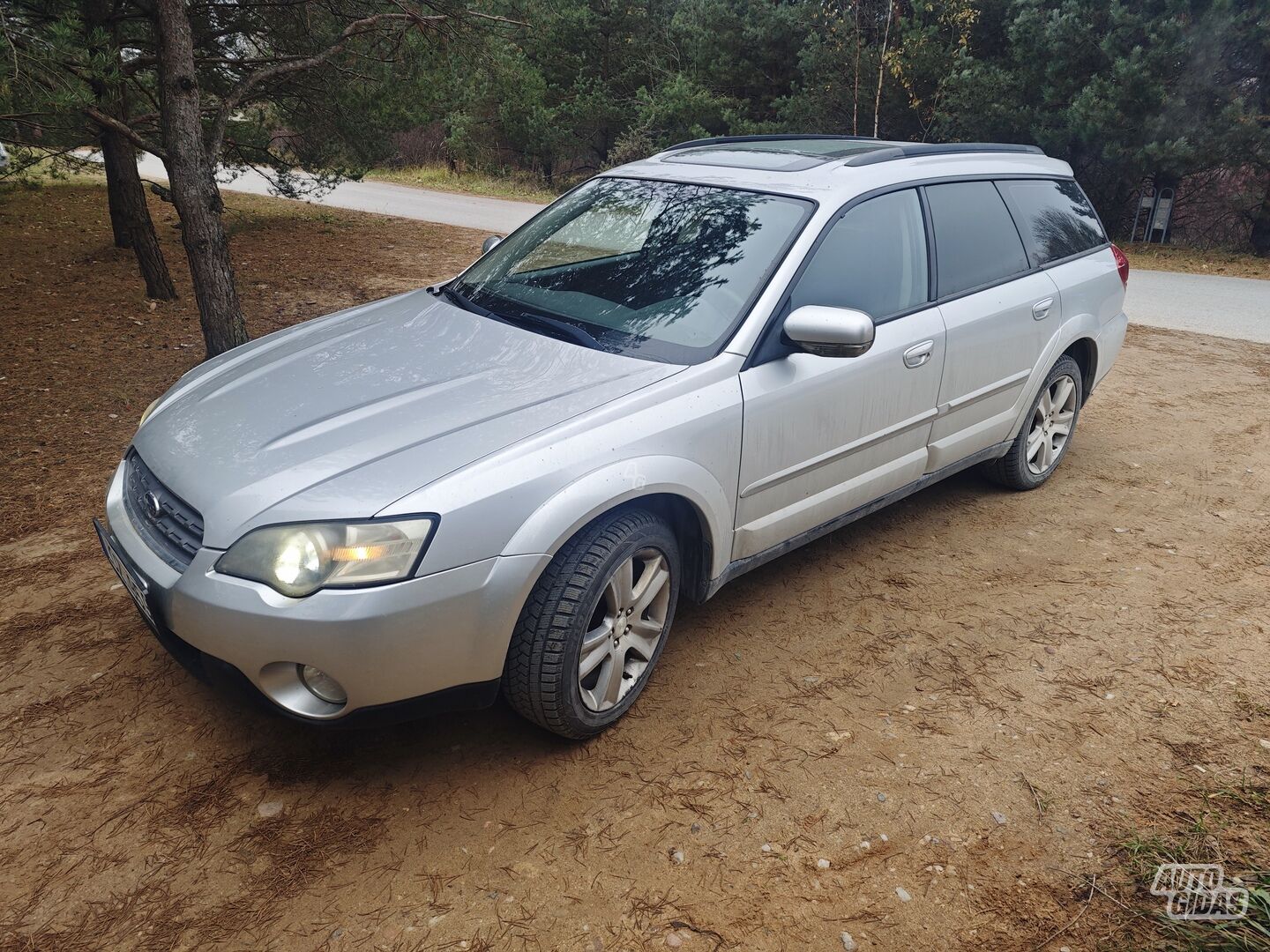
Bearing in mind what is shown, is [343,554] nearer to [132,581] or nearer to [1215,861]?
[132,581]

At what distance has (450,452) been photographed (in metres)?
2.63

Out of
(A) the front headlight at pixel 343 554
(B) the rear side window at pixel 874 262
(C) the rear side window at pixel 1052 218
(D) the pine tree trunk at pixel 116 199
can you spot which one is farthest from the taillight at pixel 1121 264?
(D) the pine tree trunk at pixel 116 199

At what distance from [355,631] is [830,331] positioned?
1774 millimetres

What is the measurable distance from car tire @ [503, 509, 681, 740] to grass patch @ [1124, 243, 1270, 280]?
44.0ft

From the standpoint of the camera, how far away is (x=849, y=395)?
3504mm

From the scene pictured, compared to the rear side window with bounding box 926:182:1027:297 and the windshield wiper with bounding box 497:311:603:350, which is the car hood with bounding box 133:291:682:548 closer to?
the windshield wiper with bounding box 497:311:603:350

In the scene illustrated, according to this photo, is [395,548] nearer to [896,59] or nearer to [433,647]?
[433,647]

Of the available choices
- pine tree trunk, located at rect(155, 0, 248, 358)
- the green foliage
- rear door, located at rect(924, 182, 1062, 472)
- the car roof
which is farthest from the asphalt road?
the car roof

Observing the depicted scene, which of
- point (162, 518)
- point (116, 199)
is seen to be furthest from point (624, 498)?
point (116, 199)

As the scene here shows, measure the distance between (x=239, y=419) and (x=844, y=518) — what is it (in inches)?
93.4

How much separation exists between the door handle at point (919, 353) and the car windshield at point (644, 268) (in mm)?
719

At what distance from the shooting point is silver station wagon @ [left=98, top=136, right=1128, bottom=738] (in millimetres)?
2494

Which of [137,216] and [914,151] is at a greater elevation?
[914,151]

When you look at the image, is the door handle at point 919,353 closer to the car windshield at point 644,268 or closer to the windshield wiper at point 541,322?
the car windshield at point 644,268
